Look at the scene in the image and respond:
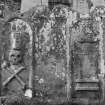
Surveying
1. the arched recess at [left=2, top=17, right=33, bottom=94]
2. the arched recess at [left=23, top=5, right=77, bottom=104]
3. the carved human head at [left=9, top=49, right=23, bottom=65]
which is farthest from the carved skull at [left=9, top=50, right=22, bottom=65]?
the arched recess at [left=23, top=5, right=77, bottom=104]

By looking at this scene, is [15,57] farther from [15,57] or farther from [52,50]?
[52,50]

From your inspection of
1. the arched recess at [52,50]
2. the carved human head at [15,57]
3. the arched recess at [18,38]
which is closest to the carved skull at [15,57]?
the carved human head at [15,57]

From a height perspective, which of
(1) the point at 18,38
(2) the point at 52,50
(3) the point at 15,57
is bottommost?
(3) the point at 15,57

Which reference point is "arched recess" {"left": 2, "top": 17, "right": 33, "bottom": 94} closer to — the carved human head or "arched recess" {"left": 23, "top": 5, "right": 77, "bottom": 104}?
the carved human head

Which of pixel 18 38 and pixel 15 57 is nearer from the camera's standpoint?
pixel 15 57

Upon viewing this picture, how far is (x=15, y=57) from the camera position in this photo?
6930mm

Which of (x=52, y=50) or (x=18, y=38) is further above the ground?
(x=18, y=38)

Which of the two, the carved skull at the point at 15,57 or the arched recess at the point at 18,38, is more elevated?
the arched recess at the point at 18,38

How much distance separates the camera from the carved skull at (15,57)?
693 cm

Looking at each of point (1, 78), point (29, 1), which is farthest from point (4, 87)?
point (29, 1)

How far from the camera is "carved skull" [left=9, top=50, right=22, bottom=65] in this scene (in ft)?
22.7

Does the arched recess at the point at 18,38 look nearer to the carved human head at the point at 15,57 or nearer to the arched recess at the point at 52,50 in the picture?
the carved human head at the point at 15,57

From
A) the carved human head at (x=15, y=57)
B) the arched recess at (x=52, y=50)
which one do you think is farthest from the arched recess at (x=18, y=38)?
the arched recess at (x=52, y=50)

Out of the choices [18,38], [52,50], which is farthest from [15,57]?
[52,50]
